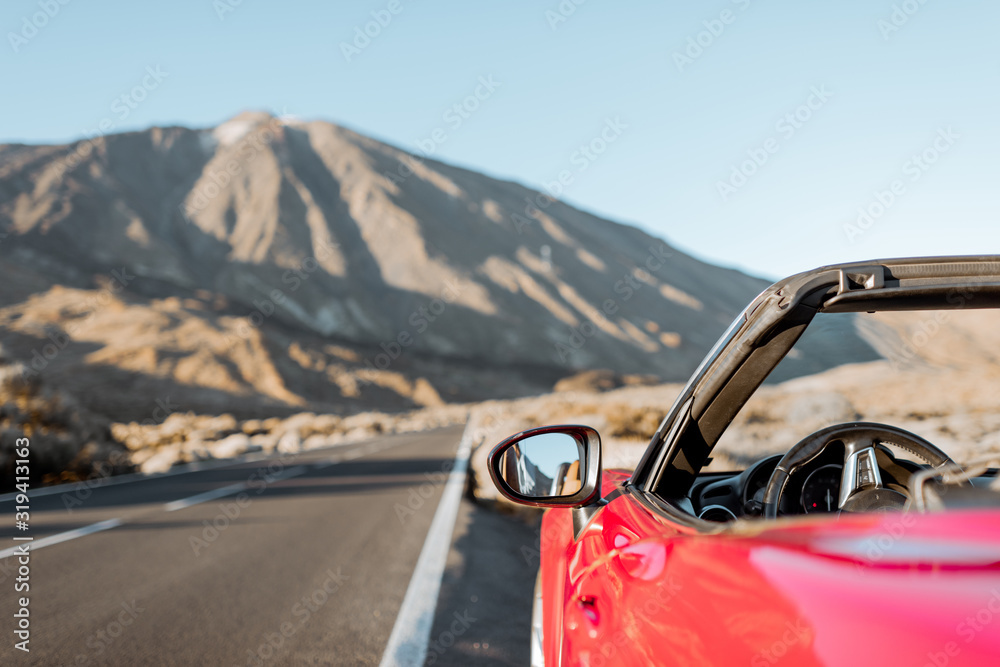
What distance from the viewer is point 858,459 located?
2.00 metres

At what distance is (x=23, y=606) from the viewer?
4762 mm

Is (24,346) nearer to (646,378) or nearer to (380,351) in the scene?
(380,351)

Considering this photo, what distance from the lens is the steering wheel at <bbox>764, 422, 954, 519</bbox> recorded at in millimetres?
1901

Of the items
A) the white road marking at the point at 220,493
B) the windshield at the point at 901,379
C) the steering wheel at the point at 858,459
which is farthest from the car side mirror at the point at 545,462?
the white road marking at the point at 220,493

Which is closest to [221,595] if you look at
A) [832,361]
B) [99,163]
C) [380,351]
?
[832,361]

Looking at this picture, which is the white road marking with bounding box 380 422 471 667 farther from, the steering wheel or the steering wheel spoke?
the steering wheel spoke

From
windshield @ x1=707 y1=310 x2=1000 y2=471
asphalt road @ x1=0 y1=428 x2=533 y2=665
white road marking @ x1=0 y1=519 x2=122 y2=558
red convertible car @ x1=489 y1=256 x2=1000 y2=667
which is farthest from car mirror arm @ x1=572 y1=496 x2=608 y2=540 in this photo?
white road marking @ x1=0 y1=519 x2=122 y2=558

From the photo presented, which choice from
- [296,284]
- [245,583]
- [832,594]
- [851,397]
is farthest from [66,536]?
[296,284]

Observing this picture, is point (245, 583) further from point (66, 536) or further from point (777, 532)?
point (777, 532)

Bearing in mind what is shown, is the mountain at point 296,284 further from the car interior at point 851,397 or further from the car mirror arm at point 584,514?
the car interior at point 851,397

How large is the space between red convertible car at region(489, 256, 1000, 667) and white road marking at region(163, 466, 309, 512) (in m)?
8.51

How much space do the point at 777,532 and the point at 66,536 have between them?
27.2 feet

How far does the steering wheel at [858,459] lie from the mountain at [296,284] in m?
48.3

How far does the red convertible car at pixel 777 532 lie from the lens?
901 millimetres
